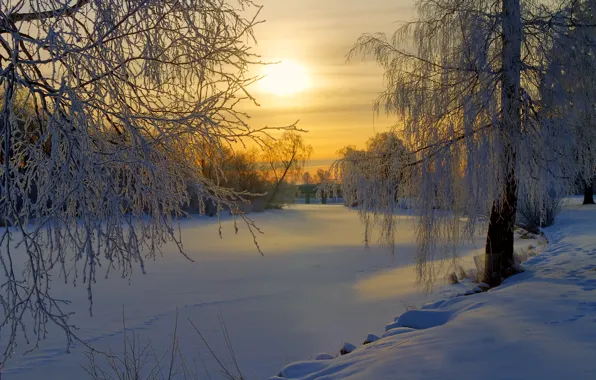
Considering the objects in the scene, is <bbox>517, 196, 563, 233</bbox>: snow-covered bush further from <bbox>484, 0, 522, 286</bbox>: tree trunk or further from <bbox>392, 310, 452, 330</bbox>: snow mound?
<bbox>392, 310, 452, 330</bbox>: snow mound

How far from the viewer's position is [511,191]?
823cm

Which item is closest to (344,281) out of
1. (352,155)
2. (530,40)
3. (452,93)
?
(352,155)

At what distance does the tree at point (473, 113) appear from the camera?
7.19m

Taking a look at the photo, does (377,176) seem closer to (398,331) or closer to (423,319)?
(423,319)

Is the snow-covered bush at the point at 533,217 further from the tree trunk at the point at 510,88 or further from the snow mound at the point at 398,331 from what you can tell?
the snow mound at the point at 398,331

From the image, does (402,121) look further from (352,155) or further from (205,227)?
(205,227)

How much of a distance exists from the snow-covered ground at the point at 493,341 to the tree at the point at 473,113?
1.34 meters

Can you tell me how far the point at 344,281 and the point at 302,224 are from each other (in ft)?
48.3

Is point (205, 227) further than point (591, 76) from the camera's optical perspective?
Yes

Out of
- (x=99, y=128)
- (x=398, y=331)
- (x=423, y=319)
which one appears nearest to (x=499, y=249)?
(x=423, y=319)

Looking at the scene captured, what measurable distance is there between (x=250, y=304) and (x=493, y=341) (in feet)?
16.3

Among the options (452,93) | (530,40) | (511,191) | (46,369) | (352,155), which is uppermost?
(530,40)

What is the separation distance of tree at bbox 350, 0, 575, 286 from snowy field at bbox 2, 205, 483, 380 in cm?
170

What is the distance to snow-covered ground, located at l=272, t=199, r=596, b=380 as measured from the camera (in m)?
3.91
